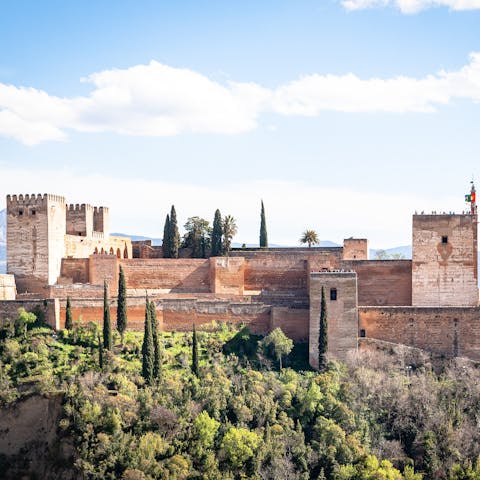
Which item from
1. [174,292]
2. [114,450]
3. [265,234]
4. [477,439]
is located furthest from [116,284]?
[477,439]

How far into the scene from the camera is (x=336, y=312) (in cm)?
3372

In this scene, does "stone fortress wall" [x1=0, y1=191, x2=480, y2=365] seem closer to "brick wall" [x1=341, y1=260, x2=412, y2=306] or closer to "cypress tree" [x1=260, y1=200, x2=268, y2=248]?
"brick wall" [x1=341, y1=260, x2=412, y2=306]

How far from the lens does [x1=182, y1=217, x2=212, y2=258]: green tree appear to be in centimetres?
4222

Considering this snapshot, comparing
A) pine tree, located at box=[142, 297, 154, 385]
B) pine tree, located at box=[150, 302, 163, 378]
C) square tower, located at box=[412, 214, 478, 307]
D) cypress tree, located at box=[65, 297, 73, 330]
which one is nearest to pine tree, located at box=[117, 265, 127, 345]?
cypress tree, located at box=[65, 297, 73, 330]

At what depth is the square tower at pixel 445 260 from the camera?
118 ft

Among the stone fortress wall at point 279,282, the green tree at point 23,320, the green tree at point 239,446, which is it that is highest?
the stone fortress wall at point 279,282

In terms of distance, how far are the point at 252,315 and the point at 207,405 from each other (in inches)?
230

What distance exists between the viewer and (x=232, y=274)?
38562mm

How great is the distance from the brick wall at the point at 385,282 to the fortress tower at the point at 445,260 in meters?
0.72

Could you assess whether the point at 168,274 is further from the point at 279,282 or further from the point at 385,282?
the point at 385,282

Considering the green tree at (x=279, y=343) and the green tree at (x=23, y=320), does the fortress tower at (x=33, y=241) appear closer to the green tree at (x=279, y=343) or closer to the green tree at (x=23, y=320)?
the green tree at (x=23, y=320)

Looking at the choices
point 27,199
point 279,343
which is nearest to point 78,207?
point 27,199

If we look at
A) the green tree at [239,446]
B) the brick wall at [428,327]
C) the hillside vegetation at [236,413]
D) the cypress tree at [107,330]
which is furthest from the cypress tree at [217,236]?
the green tree at [239,446]

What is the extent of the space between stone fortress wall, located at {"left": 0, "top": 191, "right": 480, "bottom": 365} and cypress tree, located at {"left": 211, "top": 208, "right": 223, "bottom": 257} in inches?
32.9
